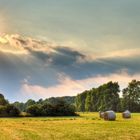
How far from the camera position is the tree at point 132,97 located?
148m

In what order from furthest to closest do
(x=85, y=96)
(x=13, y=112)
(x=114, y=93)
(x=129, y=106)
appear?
(x=85, y=96) < (x=114, y=93) < (x=129, y=106) < (x=13, y=112)

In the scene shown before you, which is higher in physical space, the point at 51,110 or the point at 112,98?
the point at 112,98

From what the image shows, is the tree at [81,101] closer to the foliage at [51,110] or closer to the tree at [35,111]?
the foliage at [51,110]

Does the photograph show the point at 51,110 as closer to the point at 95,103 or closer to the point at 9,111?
the point at 9,111

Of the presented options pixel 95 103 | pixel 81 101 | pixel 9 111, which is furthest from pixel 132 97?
pixel 9 111

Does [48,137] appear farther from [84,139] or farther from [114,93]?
[114,93]

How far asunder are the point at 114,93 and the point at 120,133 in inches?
4931

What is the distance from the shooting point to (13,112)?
8262cm

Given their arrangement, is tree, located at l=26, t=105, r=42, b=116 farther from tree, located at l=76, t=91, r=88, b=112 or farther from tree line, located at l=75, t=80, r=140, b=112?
tree, located at l=76, t=91, r=88, b=112

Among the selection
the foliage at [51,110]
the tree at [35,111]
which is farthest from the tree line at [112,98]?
the tree at [35,111]

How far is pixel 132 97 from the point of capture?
149125 millimetres

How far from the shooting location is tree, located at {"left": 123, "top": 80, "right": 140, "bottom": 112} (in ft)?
484

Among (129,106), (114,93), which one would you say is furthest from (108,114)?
(114,93)

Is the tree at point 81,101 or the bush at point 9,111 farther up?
the tree at point 81,101
